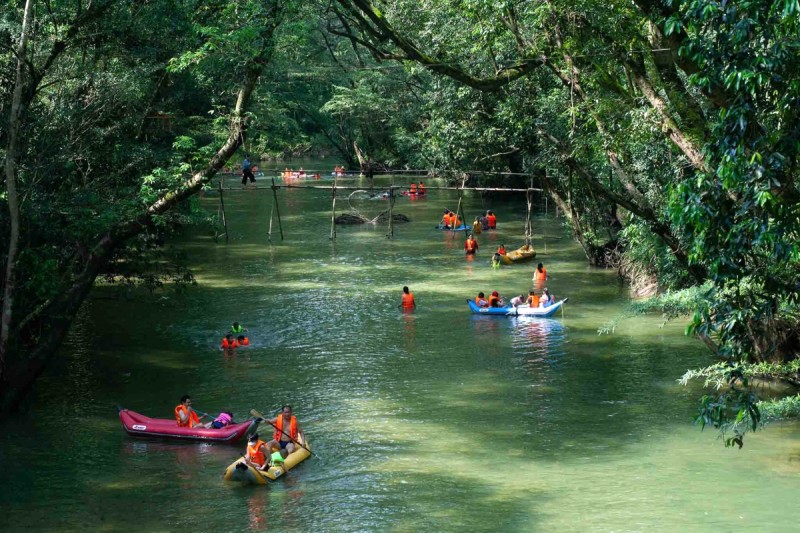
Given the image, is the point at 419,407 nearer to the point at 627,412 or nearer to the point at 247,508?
the point at 627,412

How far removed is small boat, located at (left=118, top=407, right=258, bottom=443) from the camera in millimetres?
15734

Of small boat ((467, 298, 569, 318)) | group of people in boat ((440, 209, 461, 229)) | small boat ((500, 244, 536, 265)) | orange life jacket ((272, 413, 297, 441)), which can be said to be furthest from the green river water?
group of people in boat ((440, 209, 461, 229))

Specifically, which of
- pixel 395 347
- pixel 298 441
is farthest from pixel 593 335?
pixel 298 441

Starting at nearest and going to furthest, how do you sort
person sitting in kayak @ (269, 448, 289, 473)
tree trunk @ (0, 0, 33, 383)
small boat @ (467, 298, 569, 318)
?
1. person sitting in kayak @ (269, 448, 289, 473)
2. tree trunk @ (0, 0, 33, 383)
3. small boat @ (467, 298, 569, 318)

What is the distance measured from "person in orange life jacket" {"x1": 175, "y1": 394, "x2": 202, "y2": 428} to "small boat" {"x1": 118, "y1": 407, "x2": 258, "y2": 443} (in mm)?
125

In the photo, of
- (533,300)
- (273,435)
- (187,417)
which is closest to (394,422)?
(273,435)

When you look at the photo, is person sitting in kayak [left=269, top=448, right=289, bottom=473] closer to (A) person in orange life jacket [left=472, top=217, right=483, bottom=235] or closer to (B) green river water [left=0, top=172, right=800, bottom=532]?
(B) green river water [left=0, top=172, right=800, bottom=532]

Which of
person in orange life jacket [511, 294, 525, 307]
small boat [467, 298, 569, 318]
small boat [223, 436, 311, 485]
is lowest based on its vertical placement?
small boat [223, 436, 311, 485]

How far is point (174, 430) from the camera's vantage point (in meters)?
16.0

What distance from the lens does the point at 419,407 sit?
1777 cm

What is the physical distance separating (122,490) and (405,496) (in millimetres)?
4502

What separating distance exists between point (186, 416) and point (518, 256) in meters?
19.5

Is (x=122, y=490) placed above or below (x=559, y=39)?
below

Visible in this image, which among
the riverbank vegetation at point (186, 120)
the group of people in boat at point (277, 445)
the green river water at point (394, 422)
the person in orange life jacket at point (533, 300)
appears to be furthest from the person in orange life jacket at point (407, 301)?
the group of people in boat at point (277, 445)
